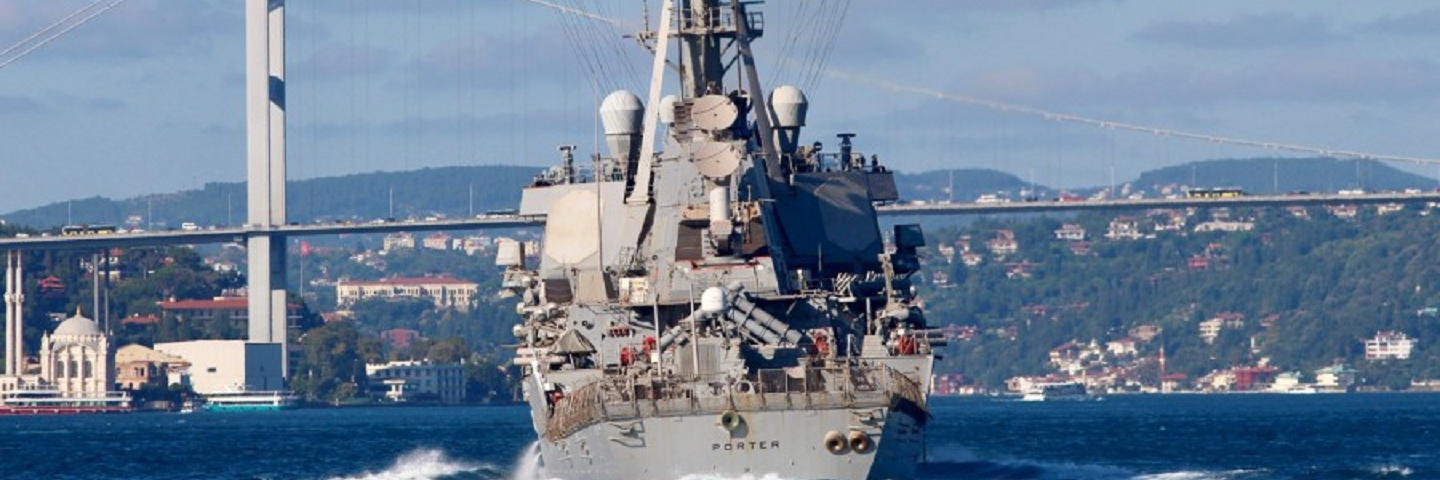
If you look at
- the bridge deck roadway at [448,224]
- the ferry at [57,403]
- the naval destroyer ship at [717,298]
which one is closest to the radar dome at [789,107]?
the naval destroyer ship at [717,298]

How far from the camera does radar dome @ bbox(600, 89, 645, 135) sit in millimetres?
61562

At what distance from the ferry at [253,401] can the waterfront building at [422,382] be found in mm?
17287

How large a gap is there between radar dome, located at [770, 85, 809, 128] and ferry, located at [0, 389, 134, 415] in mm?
115224

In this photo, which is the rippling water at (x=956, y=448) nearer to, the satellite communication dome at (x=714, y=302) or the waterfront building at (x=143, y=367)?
the satellite communication dome at (x=714, y=302)

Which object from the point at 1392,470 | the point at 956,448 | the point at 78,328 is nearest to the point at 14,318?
the point at 78,328

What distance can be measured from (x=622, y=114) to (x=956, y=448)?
16.6m

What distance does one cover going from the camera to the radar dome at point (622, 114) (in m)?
61.6

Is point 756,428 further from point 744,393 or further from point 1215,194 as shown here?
point 1215,194

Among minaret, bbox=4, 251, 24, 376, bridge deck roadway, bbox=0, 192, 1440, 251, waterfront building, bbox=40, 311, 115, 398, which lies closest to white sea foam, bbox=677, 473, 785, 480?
bridge deck roadway, bbox=0, 192, 1440, 251

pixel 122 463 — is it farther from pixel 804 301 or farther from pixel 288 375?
pixel 288 375

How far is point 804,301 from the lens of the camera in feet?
179

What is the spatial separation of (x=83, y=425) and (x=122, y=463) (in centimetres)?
5426

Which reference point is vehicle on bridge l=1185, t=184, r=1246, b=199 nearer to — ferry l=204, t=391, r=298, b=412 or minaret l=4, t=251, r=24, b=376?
ferry l=204, t=391, r=298, b=412

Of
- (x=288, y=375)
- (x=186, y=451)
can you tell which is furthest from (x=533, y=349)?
(x=288, y=375)
